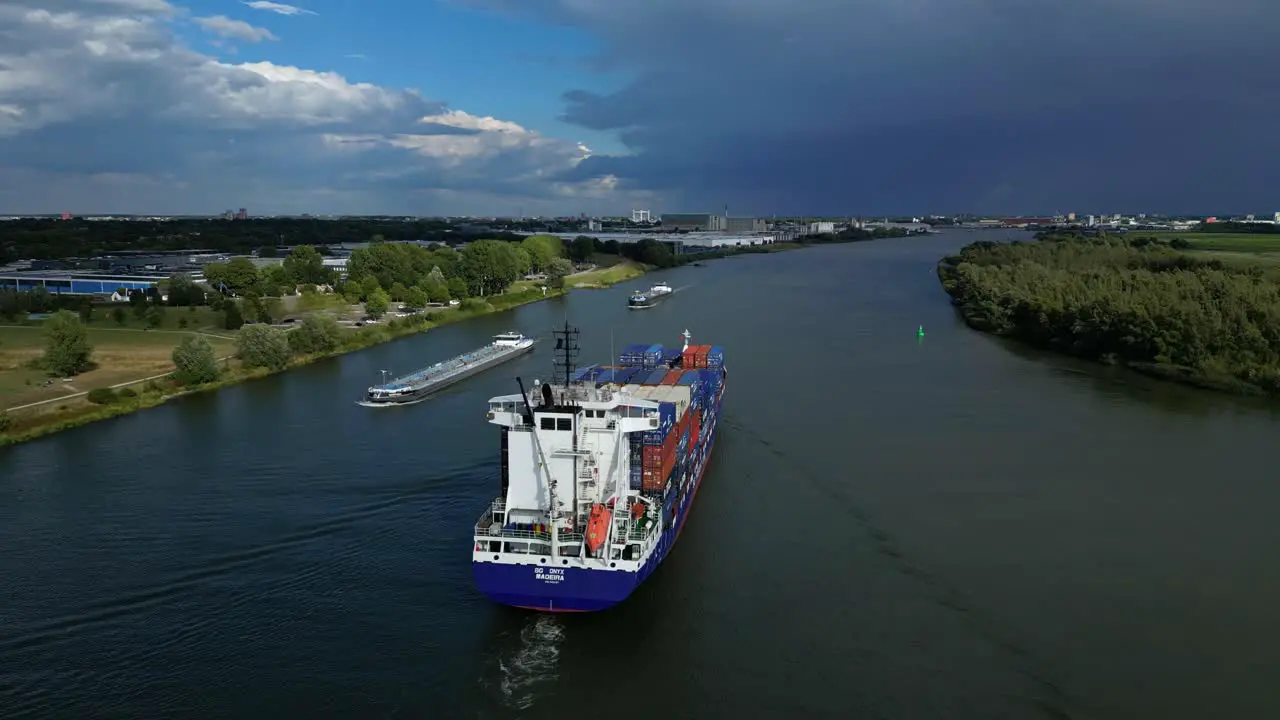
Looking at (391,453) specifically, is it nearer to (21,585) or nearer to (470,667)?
(21,585)

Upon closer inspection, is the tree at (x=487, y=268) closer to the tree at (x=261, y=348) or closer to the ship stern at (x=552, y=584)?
the tree at (x=261, y=348)

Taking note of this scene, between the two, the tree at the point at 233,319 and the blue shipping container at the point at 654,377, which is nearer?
the blue shipping container at the point at 654,377

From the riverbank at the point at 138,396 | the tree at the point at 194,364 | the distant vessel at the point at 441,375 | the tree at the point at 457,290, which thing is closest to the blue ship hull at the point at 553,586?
the distant vessel at the point at 441,375

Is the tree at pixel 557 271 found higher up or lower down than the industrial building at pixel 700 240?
lower down

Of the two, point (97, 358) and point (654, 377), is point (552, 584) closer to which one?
point (654, 377)

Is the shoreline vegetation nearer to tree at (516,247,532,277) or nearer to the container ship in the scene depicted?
tree at (516,247,532,277)

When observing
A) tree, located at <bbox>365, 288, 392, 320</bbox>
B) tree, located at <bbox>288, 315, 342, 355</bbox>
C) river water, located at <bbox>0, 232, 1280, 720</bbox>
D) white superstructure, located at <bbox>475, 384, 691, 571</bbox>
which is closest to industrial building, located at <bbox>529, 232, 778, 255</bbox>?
tree, located at <bbox>365, 288, 392, 320</bbox>
